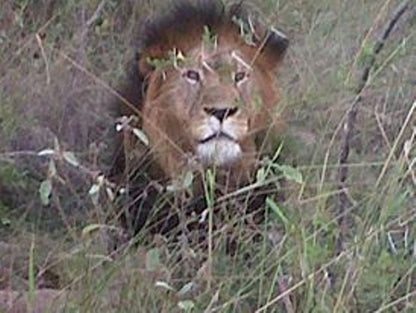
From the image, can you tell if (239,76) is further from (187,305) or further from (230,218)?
(187,305)

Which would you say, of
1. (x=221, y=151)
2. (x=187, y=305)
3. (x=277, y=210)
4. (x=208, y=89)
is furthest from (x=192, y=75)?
(x=187, y=305)

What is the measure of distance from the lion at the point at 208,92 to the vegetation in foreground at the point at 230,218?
10 cm

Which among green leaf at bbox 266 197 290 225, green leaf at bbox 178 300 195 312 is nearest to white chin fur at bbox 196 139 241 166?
green leaf at bbox 266 197 290 225

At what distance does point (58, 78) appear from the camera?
418cm

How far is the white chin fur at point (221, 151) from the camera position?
322 centimetres

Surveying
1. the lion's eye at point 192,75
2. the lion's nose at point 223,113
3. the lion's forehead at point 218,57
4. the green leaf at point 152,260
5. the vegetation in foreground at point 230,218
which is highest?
the lion's forehead at point 218,57

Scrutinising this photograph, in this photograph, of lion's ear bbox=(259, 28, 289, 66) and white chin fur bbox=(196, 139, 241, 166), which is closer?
white chin fur bbox=(196, 139, 241, 166)

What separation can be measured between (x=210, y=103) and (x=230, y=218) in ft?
1.48

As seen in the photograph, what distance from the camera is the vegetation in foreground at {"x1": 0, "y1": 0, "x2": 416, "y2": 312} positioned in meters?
2.59

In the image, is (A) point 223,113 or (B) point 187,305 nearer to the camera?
(B) point 187,305

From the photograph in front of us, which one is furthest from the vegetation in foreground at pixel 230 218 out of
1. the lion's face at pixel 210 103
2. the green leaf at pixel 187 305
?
the lion's face at pixel 210 103

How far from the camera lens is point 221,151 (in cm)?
324

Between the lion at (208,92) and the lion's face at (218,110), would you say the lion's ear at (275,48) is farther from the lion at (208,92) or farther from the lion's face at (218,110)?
the lion's face at (218,110)

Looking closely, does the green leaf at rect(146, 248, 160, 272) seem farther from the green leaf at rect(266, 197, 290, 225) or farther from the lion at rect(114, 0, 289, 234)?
the lion at rect(114, 0, 289, 234)
